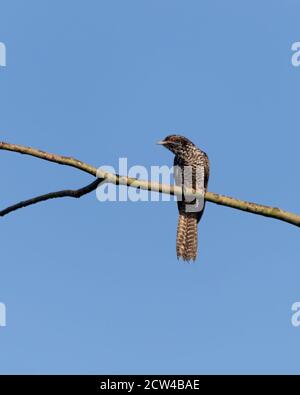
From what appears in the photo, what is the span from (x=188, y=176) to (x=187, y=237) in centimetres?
117

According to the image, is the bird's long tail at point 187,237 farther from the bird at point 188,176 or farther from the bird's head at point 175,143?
the bird's head at point 175,143

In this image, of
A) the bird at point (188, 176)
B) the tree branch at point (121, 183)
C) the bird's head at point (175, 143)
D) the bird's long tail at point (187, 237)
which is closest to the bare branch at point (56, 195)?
the tree branch at point (121, 183)

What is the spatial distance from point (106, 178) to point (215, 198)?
788 millimetres

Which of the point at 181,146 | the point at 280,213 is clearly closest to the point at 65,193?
the point at 280,213

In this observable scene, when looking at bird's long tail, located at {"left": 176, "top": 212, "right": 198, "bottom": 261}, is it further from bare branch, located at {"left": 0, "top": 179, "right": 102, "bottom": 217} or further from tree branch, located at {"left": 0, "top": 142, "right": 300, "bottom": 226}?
bare branch, located at {"left": 0, "top": 179, "right": 102, "bottom": 217}

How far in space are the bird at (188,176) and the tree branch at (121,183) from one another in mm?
6256

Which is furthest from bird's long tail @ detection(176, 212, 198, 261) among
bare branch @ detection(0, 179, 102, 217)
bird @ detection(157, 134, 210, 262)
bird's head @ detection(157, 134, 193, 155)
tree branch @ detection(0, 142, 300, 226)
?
bare branch @ detection(0, 179, 102, 217)

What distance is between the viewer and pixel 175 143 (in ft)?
35.8

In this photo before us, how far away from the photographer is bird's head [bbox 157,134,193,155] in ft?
35.8

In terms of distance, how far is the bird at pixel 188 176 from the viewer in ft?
35.4

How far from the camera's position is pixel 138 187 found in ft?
14.2

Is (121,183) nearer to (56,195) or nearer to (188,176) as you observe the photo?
(56,195)

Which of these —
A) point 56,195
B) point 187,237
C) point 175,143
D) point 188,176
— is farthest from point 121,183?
point 188,176
